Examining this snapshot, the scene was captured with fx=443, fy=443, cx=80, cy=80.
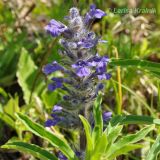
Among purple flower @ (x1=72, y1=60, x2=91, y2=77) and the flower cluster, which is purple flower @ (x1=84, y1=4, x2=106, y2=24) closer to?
the flower cluster

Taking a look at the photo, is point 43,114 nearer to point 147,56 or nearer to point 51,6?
point 147,56

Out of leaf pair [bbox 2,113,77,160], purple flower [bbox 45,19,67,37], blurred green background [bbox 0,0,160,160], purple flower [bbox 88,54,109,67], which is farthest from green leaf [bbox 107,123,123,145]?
blurred green background [bbox 0,0,160,160]

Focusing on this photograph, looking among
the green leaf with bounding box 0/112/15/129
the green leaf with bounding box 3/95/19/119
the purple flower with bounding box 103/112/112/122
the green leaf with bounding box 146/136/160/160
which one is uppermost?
the purple flower with bounding box 103/112/112/122

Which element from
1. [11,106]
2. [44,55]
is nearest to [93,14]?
[11,106]

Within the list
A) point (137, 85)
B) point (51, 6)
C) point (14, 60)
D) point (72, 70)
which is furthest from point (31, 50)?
point (72, 70)

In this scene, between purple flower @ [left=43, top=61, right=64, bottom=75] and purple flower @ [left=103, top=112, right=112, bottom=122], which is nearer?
purple flower @ [left=43, top=61, right=64, bottom=75]

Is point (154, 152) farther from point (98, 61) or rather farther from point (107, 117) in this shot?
point (98, 61)
